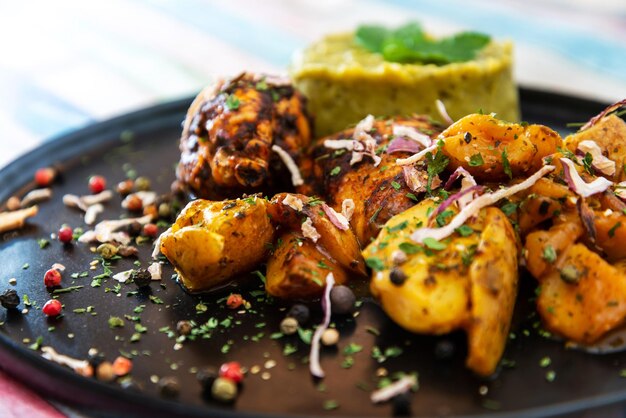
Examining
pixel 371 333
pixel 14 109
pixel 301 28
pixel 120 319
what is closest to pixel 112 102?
pixel 14 109

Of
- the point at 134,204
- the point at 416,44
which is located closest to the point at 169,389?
the point at 134,204

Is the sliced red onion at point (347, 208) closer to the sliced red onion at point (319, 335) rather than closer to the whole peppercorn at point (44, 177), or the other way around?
the sliced red onion at point (319, 335)

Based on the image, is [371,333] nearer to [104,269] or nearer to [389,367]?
[389,367]

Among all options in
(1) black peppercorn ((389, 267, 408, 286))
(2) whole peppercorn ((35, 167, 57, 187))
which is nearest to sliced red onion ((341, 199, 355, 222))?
(1) black peppercorn ((389, 267, 408, 286))

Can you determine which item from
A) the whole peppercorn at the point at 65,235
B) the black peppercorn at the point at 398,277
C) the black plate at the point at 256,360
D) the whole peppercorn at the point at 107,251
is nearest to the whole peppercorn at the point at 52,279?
the black plate at the point at 256,360

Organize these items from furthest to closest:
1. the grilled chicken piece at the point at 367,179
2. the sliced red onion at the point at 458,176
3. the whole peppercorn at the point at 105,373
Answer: the grilled chicken piece at the point at 367,179 → the sliced red onion at the point at 458,176 → the whole peppercorn at the point at 105,373

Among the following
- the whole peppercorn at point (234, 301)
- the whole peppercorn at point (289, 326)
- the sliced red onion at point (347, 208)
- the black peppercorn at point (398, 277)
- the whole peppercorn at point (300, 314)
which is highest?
the black peppercorn at point (398, 277)
